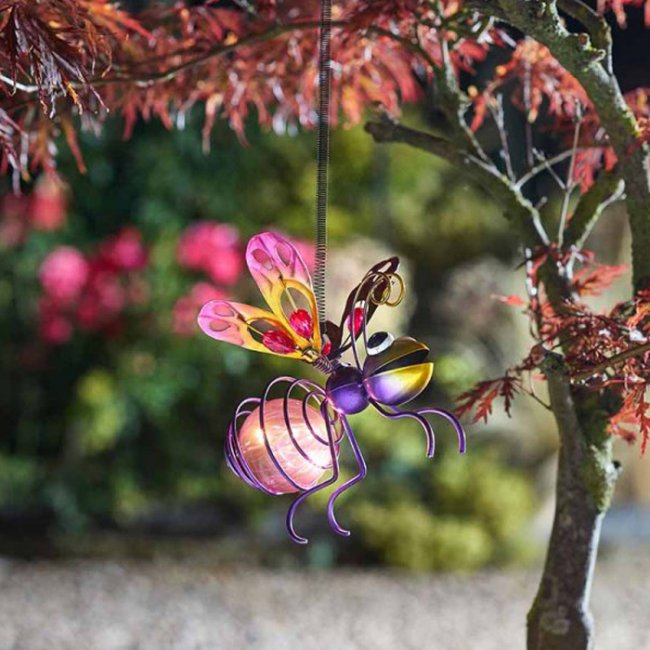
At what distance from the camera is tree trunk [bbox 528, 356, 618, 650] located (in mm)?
1199

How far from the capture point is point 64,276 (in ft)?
9.93

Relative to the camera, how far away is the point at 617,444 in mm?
3279

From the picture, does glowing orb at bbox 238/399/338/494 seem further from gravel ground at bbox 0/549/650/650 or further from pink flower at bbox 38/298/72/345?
pink flower at bbox 38/298/72/345

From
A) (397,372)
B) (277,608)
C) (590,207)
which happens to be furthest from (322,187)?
(277,608)

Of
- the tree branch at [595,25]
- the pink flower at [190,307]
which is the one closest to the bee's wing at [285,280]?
the tree branch at [595,25]

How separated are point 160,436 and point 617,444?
4.70 ft

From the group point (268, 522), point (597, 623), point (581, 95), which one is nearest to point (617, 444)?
point (597, 623)

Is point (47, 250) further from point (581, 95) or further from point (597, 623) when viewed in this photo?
point (581, 95)

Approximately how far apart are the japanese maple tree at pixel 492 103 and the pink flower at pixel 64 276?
158 centimetres

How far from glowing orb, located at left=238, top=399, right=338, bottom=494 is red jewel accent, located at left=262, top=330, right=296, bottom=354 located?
1.9 inches

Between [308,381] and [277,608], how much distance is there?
1970mm

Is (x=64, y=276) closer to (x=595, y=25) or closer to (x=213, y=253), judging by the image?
(x=213, y=253)

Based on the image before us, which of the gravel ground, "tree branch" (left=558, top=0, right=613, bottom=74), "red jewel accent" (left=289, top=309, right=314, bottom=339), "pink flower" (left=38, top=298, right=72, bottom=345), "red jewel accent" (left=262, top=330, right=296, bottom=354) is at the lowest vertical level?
the gravel ground

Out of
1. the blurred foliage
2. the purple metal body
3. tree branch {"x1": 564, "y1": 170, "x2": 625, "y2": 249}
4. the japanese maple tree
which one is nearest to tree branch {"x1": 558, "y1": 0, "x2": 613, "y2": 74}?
the japanese maple tree
